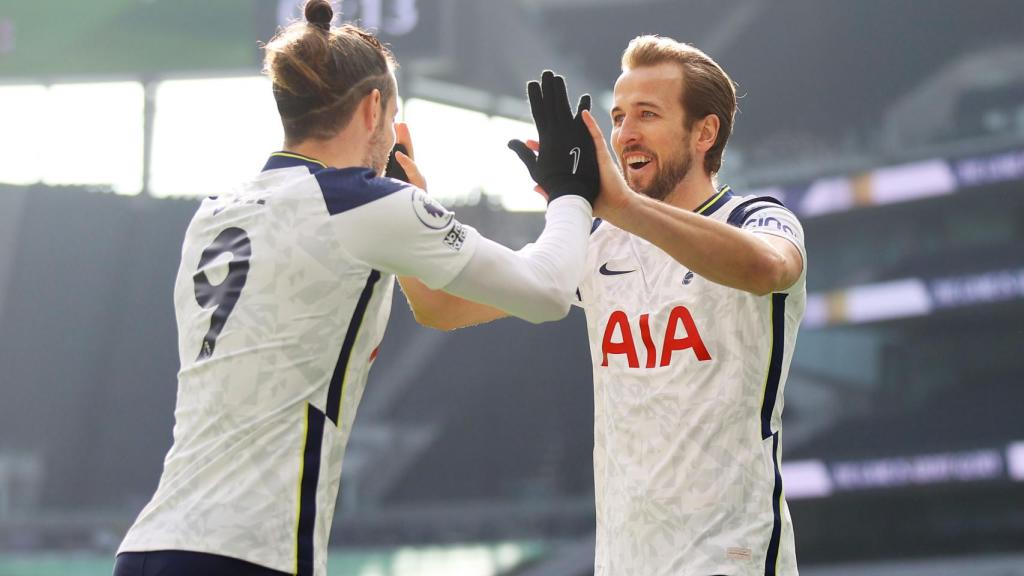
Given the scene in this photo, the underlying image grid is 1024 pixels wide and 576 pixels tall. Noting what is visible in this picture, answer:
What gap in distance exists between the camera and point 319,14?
2.46 metres

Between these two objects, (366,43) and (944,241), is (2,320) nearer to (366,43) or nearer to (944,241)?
(944,241)

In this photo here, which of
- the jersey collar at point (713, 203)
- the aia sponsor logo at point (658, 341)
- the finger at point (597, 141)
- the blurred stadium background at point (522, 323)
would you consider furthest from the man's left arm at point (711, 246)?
the blurred stadium background at point (522, 323)

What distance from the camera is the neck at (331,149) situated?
2.46 m

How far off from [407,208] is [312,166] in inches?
9.4

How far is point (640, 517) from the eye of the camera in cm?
283

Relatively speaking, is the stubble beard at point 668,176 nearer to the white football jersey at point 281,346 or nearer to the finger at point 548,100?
the finger at point 548,100

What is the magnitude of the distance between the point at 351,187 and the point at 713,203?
118 centimetres

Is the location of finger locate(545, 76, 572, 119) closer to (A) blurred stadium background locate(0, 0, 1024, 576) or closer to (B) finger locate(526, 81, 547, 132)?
(B) finger locate(526, 81, 547, 132)

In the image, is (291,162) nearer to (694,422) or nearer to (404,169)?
(404,169)

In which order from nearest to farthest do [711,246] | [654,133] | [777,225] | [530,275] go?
[530,275] < [711,246] < [777,225] < [654,133]

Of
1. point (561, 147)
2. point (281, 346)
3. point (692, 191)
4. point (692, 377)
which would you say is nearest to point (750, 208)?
point (692, 191)

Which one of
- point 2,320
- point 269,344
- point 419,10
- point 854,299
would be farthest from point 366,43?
point 2,320

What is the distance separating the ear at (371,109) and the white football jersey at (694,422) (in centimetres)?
88

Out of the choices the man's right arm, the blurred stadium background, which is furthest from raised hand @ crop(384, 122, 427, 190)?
the blurred stadium background
